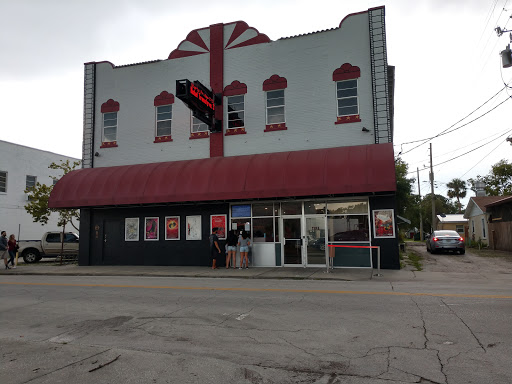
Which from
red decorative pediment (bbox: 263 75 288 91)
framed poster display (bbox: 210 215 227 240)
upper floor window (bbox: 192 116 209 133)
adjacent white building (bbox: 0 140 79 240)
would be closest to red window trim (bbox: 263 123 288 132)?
red decorative pediment (bbox: 263 75 288 91)

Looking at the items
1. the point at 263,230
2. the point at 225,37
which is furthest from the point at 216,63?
the point at 263,230

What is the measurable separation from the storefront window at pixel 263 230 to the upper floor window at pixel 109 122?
927 centimetres

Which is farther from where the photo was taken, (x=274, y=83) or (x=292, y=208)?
(x=274, y=83)

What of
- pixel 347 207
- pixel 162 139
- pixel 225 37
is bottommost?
pixel 347 207

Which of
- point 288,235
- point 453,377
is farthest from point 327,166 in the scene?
point 453,377

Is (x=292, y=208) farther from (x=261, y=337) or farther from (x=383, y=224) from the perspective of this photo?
(x=261, y=337)

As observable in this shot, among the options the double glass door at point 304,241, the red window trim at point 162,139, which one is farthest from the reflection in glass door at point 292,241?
the red window trim at point 162,139

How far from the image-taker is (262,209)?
17.0m

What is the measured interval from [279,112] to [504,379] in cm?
1505

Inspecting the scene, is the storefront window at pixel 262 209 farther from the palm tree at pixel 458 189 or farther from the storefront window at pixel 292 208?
the palm tree at pixel 458 189

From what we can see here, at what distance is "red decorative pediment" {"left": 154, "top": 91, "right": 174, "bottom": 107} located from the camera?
772 inches

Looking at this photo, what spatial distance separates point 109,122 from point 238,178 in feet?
30.0

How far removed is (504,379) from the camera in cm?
412

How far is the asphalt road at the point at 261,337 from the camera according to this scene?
4453 mm
